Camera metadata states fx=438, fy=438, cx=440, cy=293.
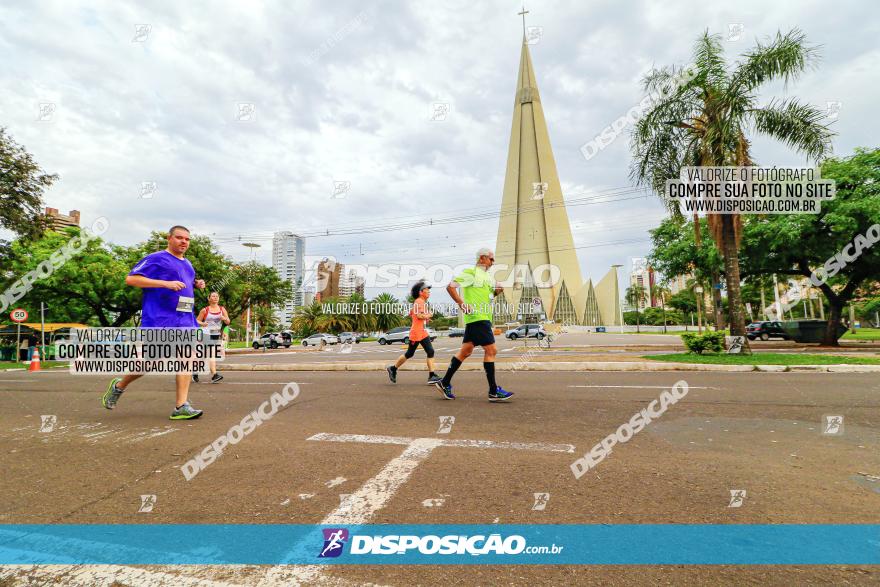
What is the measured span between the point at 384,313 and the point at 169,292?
203 ft

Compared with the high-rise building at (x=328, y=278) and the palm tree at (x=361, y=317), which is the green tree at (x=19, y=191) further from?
the high-rise building at (x=328, y=278)

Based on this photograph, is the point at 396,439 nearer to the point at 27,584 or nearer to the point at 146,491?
the point at 146,491

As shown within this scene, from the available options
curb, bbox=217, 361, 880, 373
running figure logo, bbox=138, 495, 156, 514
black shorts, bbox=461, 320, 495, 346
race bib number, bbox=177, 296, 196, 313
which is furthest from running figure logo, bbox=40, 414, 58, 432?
curb, bbox=217, 361, 880, 373

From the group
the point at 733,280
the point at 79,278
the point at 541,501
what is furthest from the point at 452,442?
the point at 79,278

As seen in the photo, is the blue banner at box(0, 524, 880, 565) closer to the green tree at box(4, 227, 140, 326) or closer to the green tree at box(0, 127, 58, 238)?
the green tree at box(0, 127, 58, 238)

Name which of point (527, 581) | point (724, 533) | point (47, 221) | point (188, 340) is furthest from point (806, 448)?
point (47, 221)

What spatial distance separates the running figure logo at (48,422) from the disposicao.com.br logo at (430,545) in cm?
405

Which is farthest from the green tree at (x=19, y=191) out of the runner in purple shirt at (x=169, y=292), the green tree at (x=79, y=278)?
the runner in purple shirt at (x=169, y=292)

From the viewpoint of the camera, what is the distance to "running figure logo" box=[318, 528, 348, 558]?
1.86 meters

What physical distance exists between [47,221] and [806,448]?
23.7 metres

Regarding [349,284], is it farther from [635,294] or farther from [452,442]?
[452,442]

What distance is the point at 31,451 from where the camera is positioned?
3473 millimetres

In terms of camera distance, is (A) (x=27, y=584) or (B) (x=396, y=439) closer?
(A) (x=27, y=584)

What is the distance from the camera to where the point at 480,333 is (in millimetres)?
5727
